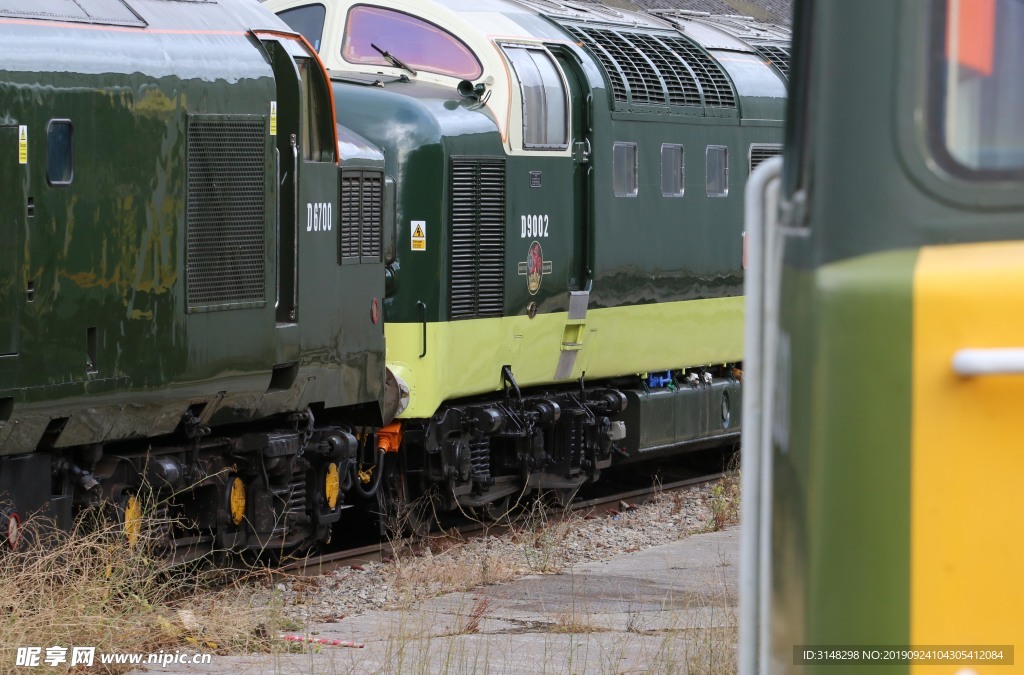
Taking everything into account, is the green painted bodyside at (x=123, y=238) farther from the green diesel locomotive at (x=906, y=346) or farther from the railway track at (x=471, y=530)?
the green diesel locomotive at (x=906, y=346)

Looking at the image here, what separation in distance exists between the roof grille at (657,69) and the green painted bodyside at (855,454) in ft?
37.0

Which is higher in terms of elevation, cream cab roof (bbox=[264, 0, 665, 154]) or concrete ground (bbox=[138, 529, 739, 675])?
cream cab roof (bbox=[264, 0, 665, 154])

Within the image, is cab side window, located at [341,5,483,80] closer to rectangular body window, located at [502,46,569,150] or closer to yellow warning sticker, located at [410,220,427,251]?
rectangular body window, located at [502,46,569,150]

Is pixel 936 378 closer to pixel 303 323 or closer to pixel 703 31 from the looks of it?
pixel 303 323

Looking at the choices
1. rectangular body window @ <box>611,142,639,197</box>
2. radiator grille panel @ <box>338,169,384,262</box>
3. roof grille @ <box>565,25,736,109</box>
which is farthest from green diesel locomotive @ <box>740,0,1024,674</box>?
roof grille @ <box>565,25,736,109</box>

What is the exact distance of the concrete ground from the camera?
7.24 meters

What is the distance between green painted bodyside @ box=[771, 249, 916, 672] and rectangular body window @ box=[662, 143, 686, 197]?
11.8 meters

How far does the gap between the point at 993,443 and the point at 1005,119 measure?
1.74 feet

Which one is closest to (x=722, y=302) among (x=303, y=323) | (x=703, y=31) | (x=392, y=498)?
(x=703, y=31)

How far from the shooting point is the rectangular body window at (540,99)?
42.7 ft

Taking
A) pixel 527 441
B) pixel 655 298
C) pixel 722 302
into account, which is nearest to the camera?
pixel 527 441

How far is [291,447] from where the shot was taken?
1033 centimetres

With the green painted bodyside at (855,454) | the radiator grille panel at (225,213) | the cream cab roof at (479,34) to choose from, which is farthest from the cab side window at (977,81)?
the cream cab roof at (479,34)

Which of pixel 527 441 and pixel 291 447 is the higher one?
pixel 291 447
